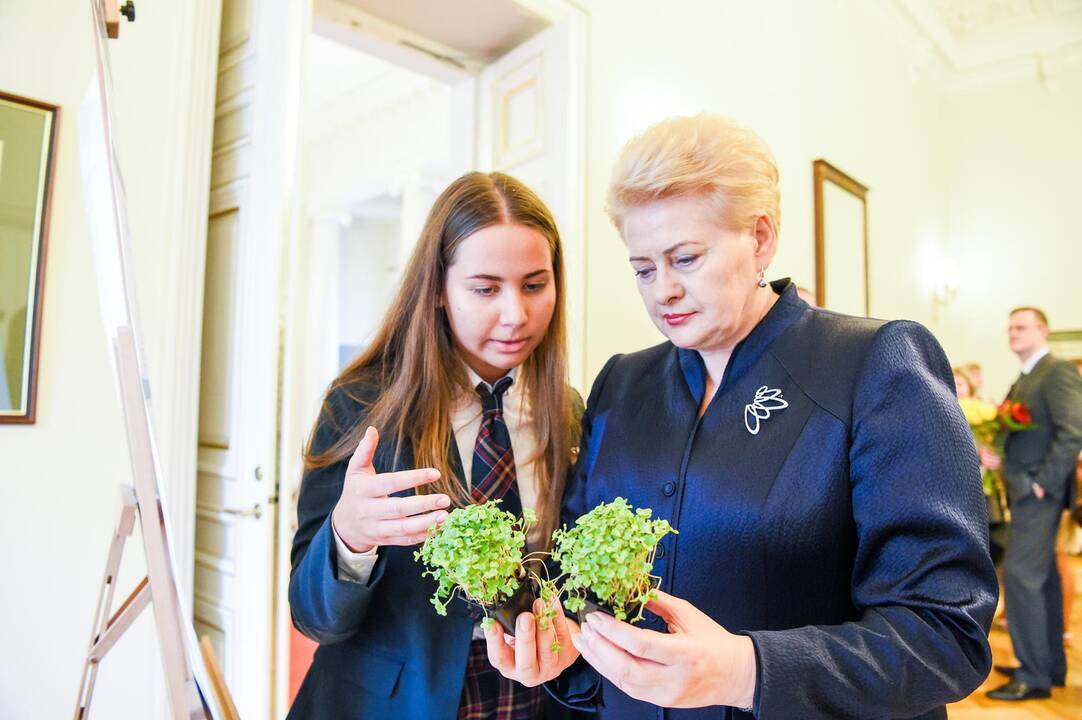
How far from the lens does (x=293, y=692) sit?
218 centimetres

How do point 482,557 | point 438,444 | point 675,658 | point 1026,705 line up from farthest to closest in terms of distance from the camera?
1. point 1026,705
2. point 438,444
3. point 482,557
4. point 675,658

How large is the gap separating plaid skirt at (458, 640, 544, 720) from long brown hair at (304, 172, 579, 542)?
0.23 metres

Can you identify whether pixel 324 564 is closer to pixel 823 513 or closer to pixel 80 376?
pixel 823 513

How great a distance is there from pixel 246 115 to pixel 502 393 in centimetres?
134

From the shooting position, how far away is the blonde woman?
2.50 ft

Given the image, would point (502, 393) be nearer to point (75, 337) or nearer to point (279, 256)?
point (279, 256)

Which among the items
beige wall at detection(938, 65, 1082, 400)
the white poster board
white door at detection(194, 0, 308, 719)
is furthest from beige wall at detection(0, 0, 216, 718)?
beige wall at detection(938, 65, 1082, 400)

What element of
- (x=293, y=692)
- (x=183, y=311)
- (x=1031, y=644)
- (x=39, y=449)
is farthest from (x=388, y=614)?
(x=1031, y=644)

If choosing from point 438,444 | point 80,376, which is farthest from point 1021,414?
point 80,376

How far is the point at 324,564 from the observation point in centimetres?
103

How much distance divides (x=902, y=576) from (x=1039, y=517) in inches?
140

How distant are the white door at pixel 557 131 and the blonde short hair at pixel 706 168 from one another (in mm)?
1514

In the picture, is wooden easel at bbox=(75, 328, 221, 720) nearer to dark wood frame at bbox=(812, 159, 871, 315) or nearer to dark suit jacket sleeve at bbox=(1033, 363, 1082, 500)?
dark wood frame at bbox=(812, 159, 871, 315)

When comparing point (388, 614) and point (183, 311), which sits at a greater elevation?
point (183, 311)
